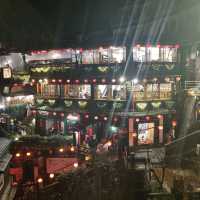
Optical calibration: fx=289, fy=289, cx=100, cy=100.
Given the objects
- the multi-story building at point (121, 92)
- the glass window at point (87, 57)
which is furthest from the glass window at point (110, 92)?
the glass window at point (87, 57)

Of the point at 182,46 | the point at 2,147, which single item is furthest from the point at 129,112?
the point at 2,147

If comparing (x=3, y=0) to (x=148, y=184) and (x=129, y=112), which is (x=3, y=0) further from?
(x=148, y=184)

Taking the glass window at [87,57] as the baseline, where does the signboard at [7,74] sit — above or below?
→ below

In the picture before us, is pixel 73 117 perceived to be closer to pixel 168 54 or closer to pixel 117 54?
pixel 117 54

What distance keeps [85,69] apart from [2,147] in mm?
13595

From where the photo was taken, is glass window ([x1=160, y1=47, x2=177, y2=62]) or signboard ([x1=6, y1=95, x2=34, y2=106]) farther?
signboard ([x1=6, y1=95, x2=34, y2=106])

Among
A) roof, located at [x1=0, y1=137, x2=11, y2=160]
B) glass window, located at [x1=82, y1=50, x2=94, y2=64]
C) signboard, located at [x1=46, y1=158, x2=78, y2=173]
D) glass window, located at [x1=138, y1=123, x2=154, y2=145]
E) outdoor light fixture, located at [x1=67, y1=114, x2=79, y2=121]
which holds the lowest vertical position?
signboard, located at [x1=46, y1=158, x2=78, y2=173]

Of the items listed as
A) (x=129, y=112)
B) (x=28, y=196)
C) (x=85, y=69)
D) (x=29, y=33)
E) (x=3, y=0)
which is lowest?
(x=28, y=196)

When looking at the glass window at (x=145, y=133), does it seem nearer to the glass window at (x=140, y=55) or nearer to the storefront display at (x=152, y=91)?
the storefront display at (x=152, y=91)

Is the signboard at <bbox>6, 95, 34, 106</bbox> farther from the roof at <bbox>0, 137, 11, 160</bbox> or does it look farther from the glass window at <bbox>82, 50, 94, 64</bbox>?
the roof at <bbox>0, 137, 11, 160</bbox>

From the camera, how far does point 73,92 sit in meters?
32.7

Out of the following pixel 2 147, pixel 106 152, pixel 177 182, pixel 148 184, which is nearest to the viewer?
pixel 177 182

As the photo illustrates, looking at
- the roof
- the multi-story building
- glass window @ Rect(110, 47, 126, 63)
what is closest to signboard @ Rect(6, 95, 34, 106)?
the multi-story building

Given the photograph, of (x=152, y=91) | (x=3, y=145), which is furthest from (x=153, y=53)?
(x=3, y=145)
